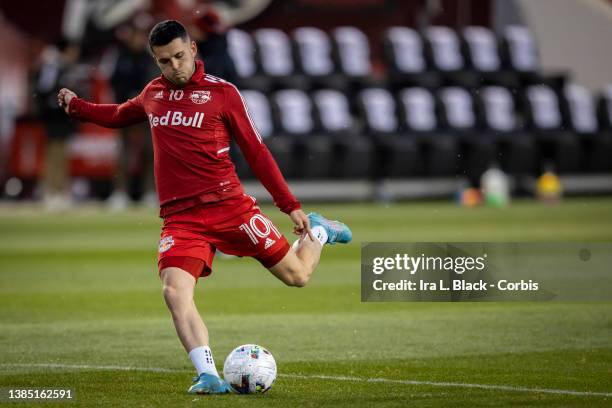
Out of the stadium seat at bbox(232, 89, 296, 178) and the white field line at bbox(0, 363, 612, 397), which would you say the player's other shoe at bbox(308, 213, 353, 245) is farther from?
the stadium seat at bbox(232, 89, 296, 178)

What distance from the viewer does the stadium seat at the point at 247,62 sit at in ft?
81.0

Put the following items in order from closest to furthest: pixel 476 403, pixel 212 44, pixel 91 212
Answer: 1. pixel 476 403
2. pixel 212 44
3. pixel 91 212

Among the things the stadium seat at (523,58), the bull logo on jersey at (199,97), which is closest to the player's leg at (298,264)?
the bull logo on jersey at (199,97)

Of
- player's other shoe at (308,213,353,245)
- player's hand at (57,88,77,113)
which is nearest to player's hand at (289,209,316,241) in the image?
player's other shoe at (308,213,353,245)

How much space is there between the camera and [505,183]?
2502cm

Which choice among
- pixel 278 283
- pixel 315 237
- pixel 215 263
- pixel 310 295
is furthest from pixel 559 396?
pixel 215 263

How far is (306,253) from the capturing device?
7.71 m

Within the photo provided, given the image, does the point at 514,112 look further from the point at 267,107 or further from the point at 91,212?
the point at 91,212

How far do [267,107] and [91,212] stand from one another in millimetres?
3900

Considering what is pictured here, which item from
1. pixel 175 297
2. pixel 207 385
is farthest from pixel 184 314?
pixel 207 385

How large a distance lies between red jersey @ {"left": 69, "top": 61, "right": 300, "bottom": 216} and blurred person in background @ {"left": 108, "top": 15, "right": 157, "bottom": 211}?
13098 mm

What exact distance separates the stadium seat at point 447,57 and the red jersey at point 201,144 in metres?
19.1

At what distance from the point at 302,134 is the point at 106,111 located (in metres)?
17.0

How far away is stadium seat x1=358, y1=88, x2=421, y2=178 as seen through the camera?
24891 millimetres
